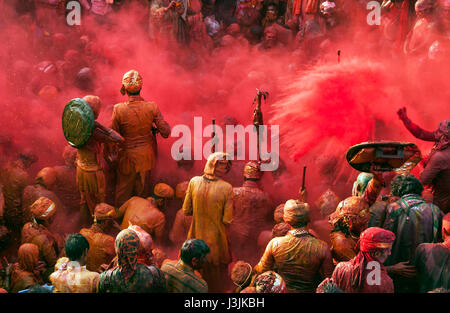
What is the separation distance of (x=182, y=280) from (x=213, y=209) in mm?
1667

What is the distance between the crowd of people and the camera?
600 centimetres

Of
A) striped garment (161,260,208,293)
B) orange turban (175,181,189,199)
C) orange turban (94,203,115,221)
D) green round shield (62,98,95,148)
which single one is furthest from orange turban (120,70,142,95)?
striped garment (161,260,208,293)

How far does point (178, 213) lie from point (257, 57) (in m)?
5.93

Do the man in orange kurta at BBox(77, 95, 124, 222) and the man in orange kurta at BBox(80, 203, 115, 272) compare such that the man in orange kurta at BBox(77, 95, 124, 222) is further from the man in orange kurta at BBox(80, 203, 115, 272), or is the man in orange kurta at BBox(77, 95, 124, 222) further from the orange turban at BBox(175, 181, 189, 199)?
the orange turban at BBox(175, 181, 189, 199)

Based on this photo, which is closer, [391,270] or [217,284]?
[391,270]

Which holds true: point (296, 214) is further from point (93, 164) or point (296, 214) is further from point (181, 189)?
point (93, 164)

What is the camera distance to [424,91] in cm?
1133

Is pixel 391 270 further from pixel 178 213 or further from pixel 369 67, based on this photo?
pixel 369 67

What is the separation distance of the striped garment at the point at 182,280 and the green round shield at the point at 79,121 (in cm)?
300

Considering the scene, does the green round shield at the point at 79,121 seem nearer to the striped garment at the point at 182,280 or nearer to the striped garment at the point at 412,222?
the striped garment at the point at 182,280

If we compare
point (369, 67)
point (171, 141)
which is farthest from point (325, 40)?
point (171, 141)

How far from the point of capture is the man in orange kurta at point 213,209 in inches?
288

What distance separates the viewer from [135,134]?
29.5ft

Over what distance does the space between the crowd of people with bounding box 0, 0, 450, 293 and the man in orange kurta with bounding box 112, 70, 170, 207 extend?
0.8 inches
